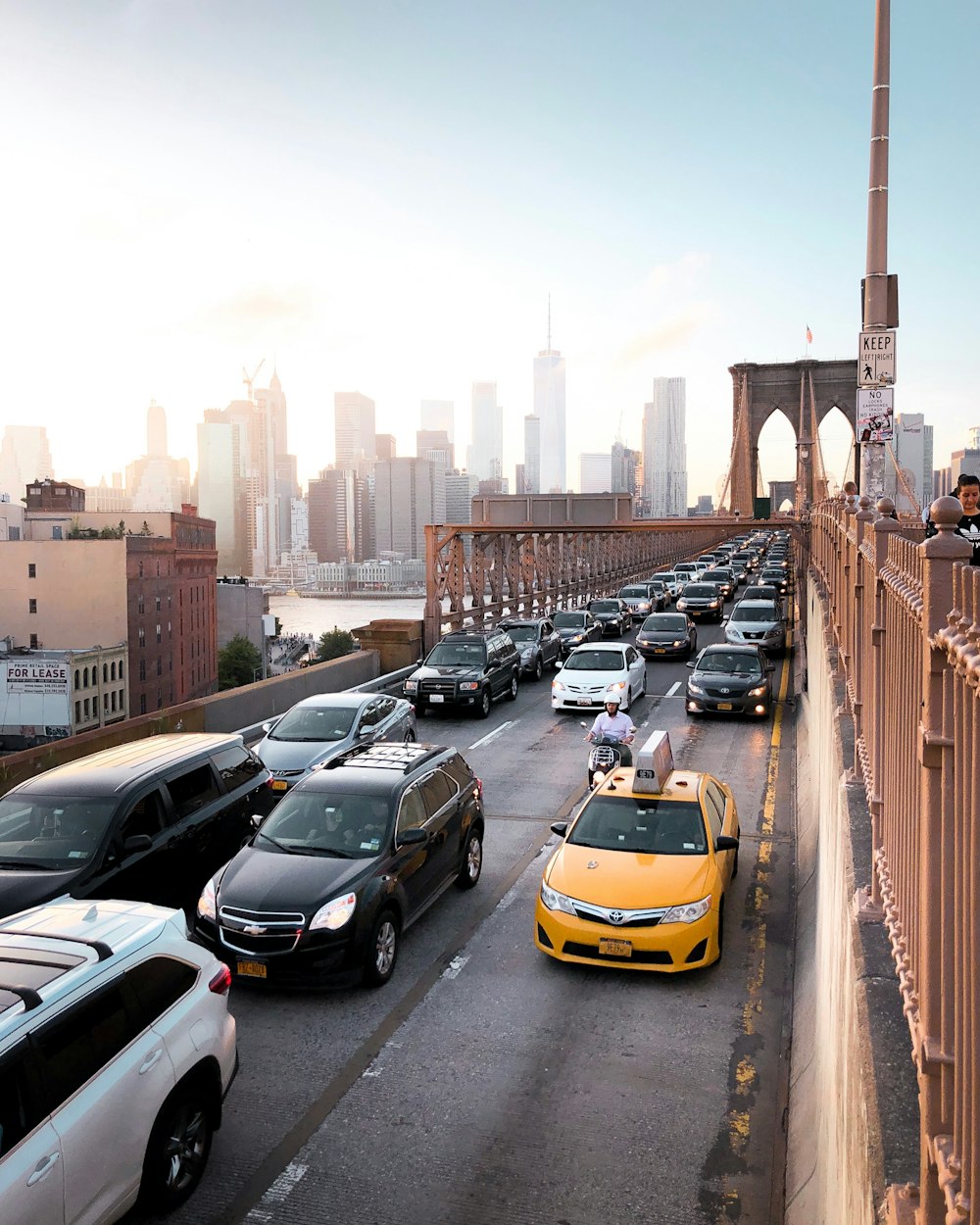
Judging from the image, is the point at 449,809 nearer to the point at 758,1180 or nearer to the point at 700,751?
the point at 758,1180

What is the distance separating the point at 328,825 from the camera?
944 centimetres

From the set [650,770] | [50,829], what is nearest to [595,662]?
[650,770]

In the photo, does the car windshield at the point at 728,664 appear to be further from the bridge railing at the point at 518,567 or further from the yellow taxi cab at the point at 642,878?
the yellow taxi cab at the point at 642,878

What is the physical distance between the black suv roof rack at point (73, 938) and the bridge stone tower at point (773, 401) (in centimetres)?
7867

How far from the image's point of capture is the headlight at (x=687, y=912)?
8.53 meters

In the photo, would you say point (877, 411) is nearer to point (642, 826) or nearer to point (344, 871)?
point (642, 826)

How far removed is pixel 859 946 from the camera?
4418mm

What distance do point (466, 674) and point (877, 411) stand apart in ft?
36.0

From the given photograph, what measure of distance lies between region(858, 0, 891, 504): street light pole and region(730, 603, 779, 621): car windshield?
594 inches

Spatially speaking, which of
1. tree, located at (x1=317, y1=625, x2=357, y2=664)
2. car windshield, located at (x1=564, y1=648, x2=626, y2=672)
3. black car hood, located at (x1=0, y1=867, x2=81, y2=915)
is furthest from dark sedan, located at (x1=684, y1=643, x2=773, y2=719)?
tree, located at (x1=317, y1=625, x2=357, y2=664)

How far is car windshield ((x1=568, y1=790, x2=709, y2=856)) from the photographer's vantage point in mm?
9492

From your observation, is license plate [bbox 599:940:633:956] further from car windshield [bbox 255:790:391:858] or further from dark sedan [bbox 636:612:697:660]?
dark sedan [bbox 636:612:697:660]

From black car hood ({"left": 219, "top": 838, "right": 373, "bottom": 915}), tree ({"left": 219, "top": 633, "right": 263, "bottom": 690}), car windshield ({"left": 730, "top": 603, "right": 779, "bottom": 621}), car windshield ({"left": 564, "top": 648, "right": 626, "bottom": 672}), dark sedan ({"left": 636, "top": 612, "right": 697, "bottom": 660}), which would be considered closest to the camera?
black car hood ({"left": 219, "top": 838, "right": 373, "bottom": 915})

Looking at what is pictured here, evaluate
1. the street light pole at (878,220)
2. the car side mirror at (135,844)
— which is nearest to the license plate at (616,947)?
the car side mirror at (135,844)
